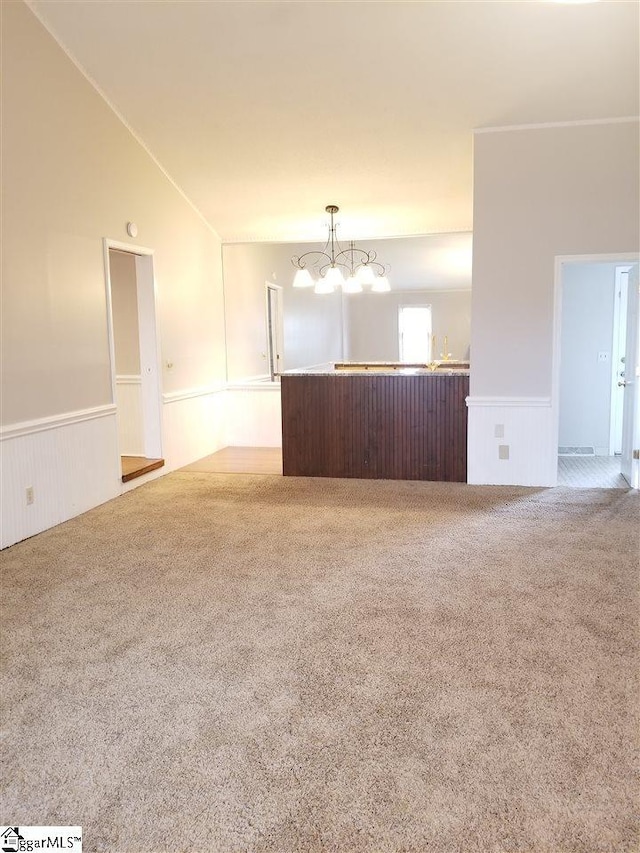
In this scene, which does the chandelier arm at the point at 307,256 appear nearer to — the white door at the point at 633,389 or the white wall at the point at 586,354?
the white wall at the point at 586,354

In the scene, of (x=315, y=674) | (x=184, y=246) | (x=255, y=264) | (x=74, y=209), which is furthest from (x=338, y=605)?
(x=255, y=264)

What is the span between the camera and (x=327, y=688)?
219 cm

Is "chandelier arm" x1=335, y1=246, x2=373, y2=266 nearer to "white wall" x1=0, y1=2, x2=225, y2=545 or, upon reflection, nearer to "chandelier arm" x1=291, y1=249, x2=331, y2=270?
"chandelier arm" x1=291, y1=249, x2=331, y2=270

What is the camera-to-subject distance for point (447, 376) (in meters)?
5.21

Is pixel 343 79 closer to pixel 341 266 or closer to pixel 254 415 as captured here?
pixel 341 266

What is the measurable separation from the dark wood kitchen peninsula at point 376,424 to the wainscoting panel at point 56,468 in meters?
1.60

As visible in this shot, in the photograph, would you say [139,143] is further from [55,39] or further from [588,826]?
[588,826]

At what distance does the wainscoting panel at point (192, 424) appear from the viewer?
5.96 m

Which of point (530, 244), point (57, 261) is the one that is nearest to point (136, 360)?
point (57, 261)

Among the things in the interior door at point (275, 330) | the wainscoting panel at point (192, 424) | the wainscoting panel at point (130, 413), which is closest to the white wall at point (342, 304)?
the interior door at point (275, 330)

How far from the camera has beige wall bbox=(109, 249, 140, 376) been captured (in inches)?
237

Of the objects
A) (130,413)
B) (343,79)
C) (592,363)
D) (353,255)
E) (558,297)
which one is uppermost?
(343,79)

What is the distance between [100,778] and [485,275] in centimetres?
430

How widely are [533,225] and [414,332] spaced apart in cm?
395
